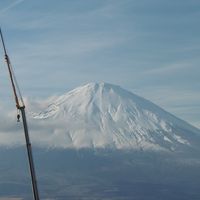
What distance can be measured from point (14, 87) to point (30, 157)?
5.59ft

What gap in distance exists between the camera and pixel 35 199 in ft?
48.9

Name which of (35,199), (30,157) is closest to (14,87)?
(30,157)

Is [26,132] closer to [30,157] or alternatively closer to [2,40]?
[30,157]

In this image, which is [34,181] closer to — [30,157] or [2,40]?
[30,157]

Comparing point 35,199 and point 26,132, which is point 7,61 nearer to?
point 26,132

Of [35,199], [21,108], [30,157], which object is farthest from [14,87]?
[35,199]

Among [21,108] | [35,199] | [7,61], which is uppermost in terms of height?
[7,61]

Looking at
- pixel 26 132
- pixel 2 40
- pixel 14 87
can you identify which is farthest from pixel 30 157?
pixel 2 40

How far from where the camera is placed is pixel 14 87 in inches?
592

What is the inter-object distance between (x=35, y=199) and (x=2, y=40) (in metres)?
3.75

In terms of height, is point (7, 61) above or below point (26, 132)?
above

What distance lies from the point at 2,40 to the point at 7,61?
0.50m

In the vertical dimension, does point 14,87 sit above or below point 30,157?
above

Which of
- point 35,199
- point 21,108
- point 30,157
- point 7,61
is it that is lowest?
point 35,199
